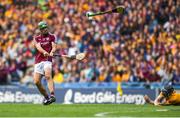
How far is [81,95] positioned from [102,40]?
397 centimetres

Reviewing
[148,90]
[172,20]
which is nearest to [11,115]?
[148,90]

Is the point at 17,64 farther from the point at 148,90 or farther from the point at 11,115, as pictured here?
the point at 11,115

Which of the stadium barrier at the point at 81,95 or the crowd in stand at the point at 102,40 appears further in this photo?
the crowd in stand at the point at 102,40

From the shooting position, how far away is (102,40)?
1095 inches

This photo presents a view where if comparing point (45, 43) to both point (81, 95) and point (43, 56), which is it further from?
point (81, 95)

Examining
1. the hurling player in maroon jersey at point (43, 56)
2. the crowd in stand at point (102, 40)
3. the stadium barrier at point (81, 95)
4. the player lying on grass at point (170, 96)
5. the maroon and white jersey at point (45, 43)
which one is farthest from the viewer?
the crowd in stand at point (102, 40)

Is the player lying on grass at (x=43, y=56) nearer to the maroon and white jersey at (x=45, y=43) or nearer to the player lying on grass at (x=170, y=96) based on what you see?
the maroon and white jersey at (x=45, y=43)

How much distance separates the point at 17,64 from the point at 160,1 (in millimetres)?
6527

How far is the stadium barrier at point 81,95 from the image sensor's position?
24.0 meters

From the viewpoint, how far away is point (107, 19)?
2873 centimetres

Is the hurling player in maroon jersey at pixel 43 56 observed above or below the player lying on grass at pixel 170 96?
above

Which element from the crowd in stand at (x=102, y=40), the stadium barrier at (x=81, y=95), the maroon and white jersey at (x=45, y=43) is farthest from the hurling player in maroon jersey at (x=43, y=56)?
the crowd in stand at (x=102, y=40)

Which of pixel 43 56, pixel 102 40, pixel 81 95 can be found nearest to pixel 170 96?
pixel 43 56

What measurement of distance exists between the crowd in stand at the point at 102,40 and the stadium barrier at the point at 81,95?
50.2 inches
